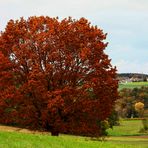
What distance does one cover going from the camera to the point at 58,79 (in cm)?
3953

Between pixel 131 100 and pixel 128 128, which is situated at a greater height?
pixel 131 100

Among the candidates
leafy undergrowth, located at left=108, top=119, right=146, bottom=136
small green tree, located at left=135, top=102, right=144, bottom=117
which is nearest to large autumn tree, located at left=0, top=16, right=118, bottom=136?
leafy undergrowth, located at left=108, top=119, right=146, bottom=136

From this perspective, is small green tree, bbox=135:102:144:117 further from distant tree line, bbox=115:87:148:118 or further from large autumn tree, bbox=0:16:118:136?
large autumn tree, bbox=0:16:118:136

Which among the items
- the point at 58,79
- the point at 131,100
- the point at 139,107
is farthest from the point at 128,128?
the point at 58,79

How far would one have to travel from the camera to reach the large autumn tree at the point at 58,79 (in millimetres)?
39344

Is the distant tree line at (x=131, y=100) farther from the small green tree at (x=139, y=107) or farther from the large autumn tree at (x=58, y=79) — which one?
the large autumn tree at (x=58, y=79)

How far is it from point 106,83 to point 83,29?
5.13 metres

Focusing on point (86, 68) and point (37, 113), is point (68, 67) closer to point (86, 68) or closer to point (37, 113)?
point (86, 68)

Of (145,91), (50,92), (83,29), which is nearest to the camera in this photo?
(50,92)

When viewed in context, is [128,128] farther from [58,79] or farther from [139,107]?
[58,79]

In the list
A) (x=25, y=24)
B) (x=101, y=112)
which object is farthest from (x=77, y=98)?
(x=25, y=24)

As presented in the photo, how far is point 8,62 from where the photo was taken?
4056 centimetres

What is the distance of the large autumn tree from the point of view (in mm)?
39344

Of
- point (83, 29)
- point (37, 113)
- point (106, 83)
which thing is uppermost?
point (83, 29)
